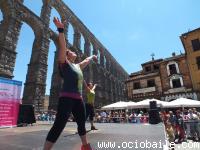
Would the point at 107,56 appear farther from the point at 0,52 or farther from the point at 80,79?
the point at 80,79

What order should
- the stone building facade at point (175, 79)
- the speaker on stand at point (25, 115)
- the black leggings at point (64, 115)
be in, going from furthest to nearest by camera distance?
the stone building facade at point (175, 79)
the speaker on stand at point (25, 115)
the black leggings at point (64, 115)

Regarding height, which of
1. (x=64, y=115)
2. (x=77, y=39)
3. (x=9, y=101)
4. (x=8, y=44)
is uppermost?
(x=77, y=39)

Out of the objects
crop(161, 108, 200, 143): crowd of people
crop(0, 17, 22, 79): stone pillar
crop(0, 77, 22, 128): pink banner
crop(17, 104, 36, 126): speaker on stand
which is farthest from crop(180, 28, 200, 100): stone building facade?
crop(0, 77, 22, 128): pink banner

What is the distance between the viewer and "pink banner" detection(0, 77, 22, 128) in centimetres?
812

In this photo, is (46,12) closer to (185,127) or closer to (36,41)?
(36,41)

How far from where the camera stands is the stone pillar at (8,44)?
1430 cm

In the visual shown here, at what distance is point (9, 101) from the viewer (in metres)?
8.51

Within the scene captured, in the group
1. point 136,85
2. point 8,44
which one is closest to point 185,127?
point 8,44

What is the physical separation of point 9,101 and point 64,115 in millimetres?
7180

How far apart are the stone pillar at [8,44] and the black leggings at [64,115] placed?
13115 mm

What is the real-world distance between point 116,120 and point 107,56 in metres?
31.2

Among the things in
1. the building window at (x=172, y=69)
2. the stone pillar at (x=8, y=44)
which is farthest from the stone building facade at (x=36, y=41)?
the building window at (x=172, y=69)

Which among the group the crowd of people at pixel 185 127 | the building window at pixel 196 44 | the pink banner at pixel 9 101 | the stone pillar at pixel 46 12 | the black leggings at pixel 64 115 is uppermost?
the stone pillar at pixel 46 12

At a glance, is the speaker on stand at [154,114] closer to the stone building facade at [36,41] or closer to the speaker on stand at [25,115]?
the speaker on stand at [25,115]
